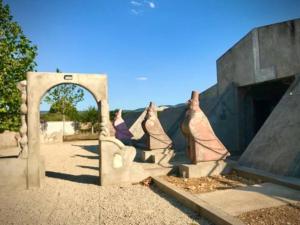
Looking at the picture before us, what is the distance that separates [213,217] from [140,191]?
276 cm

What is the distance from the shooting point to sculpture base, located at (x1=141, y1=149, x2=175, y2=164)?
10602 mm

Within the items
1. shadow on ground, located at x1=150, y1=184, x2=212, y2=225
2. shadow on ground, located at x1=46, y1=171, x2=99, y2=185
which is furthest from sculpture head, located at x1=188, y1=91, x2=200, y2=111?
shadow on ground, located at x1=46, y1=171, x2=99, y2=185

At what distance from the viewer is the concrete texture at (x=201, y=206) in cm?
435

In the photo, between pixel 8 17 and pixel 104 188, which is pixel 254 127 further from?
pixel 8 17

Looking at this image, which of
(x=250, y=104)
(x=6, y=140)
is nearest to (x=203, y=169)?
(x=250, y=104)

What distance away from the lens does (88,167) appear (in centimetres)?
1073

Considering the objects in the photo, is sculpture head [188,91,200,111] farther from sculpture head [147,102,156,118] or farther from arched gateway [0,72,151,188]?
sculpture head [147,102,156,118]

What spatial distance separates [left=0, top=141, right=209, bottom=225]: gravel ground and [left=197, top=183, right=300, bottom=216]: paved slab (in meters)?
0.56

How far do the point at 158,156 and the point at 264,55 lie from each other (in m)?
6.25

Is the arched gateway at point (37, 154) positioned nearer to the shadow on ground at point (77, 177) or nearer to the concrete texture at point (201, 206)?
the shadow on ground at point (77, 177)

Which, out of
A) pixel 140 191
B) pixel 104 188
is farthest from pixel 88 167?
pixel 140 191

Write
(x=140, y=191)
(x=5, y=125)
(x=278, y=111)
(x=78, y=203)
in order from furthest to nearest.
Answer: (x=5, y=125), (x=278, y=111), (x=140, y=191), (x=78, y=203)

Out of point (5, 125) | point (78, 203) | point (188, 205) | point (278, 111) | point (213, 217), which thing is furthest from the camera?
point (5, 125)

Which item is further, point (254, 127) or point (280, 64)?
point (254, 127)
